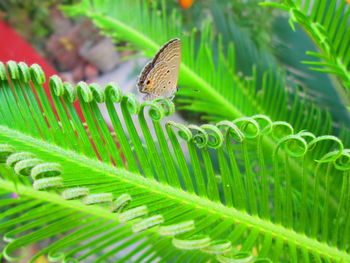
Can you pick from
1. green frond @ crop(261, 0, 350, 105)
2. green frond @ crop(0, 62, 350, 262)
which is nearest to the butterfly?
green frond @ crop(0, 62, 350, 262)

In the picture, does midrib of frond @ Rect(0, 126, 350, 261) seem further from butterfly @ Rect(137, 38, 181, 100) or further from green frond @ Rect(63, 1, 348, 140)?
green frond @ Rect(63, 1, 348, 140)

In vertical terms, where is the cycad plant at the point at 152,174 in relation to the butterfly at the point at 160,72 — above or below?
below

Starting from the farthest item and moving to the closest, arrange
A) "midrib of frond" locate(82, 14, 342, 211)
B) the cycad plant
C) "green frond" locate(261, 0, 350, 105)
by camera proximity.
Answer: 1. "midrib of frond" locate(82, 14, 342, 211)
2. "green frond" locate(261, 0, 350, 105)
3. the cycad plant

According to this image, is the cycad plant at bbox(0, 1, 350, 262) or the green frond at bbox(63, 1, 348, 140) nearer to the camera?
the cycad plant at bbox(0, 1, 350, 262)

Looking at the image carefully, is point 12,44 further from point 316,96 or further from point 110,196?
point 110,196

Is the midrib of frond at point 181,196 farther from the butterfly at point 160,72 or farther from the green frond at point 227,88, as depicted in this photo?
the green frond at point 227,88

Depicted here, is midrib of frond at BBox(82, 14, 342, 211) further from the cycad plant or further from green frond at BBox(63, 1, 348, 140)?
the cycad plant

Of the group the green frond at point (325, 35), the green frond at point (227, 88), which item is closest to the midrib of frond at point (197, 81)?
the green frond at point (227, 88)

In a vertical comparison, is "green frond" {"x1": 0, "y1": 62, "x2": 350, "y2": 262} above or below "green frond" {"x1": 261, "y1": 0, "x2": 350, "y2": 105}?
below

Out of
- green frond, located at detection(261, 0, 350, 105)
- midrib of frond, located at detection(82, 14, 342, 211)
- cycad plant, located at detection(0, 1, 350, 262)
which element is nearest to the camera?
cycad plant, located at detection(0, 1, 350, 262)
